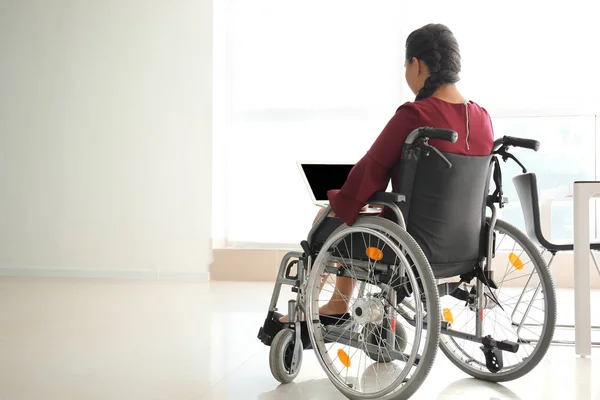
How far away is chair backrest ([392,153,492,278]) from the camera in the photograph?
6.83 ft

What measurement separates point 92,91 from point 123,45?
434 millimetres

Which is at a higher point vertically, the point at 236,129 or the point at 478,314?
the point at 236,129

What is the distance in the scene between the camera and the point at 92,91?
588cm

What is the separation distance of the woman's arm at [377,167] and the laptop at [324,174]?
547 millimetres

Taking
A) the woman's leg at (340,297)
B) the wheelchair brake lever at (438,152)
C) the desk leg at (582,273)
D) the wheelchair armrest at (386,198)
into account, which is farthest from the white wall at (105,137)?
the wheelchair brake lever at (438,152)

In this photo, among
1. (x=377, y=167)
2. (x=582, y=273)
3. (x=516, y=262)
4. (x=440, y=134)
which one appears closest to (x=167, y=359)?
(x=377, y=167)

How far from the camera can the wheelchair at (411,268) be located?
1.98 m

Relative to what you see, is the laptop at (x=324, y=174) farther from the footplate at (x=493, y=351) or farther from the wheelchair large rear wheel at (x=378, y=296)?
the footplate at (x=493, y=351)

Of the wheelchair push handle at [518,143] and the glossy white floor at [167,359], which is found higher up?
the wheelchair push handle at [518,143]

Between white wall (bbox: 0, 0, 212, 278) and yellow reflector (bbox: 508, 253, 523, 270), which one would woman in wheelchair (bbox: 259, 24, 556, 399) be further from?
white wall (bbox: 0, 0, 212, 278)

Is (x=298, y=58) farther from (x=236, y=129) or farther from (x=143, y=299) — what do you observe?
(x=143, y=299)

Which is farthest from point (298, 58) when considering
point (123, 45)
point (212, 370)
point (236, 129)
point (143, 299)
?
point (212, 370)

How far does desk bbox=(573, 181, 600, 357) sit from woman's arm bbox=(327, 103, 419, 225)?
42.7 inches

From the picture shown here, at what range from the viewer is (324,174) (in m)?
2.76
